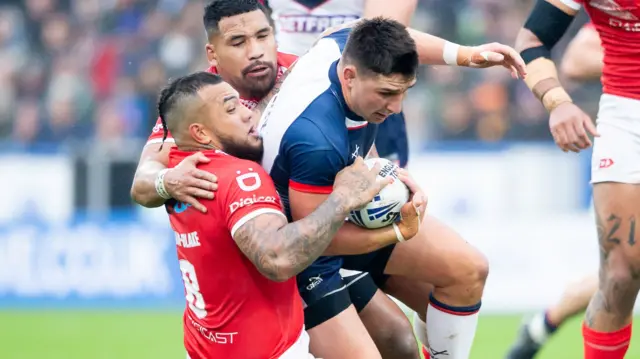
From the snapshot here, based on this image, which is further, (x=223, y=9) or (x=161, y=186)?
(x=223, y=9)

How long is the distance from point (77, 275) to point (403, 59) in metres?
7.61

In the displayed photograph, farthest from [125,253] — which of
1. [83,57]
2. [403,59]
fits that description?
[403,59]

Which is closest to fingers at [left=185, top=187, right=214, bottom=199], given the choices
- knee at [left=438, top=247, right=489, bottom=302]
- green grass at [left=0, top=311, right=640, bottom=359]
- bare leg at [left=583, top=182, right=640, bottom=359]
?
knee at [left=438, top=247, right=489, bottom=302]

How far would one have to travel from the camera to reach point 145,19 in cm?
1408

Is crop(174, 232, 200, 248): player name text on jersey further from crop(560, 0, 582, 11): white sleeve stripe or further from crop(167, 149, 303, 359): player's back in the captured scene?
crop(560, 0, 582, 11): white sleeve stripe

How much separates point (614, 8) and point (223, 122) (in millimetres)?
2024

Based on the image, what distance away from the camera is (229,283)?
4.50 meters

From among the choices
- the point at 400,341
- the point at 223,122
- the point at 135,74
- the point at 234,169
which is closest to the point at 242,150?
the point at 223,122

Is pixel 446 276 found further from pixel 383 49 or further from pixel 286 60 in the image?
pixel 286 60

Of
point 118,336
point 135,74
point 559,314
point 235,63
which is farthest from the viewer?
point 135,74

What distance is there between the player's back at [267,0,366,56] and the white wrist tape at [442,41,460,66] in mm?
1084

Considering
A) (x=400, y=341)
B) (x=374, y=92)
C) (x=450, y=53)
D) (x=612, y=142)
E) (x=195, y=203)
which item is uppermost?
(x=374, y=92)

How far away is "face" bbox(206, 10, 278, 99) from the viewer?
5.08m

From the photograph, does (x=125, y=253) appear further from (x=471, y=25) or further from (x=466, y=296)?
(x=466, y=296)
